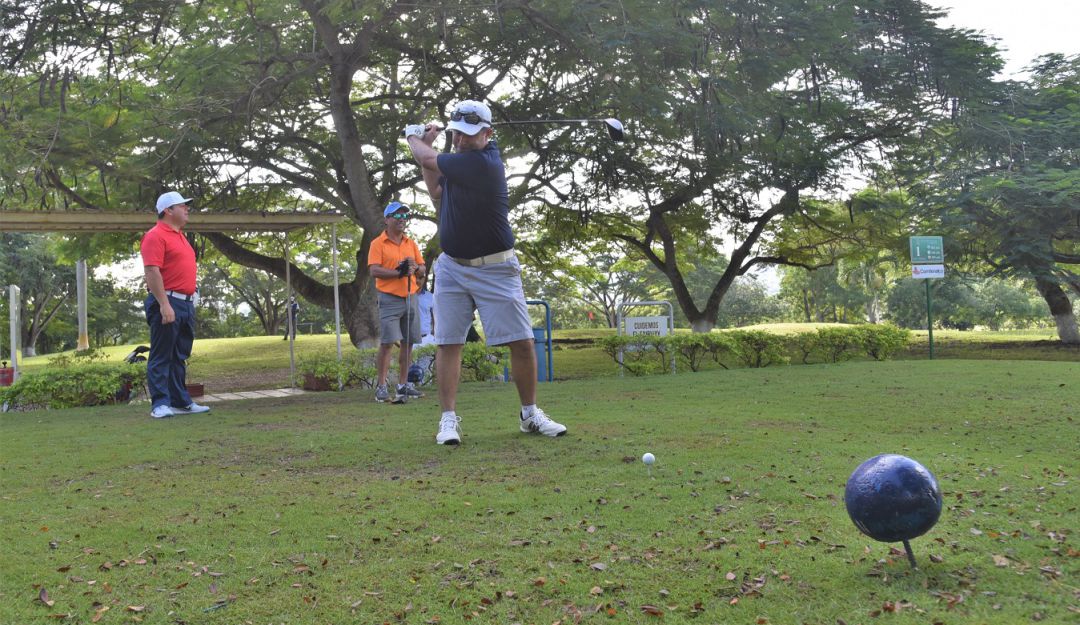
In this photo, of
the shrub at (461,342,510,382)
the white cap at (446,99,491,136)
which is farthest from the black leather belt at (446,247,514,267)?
the shrub at (461,342,510,382)

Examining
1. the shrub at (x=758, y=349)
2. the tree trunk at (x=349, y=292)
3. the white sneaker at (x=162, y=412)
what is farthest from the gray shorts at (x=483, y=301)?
the tree trunk at (x=349, y=292)

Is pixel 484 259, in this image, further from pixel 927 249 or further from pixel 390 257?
pixel 927 249

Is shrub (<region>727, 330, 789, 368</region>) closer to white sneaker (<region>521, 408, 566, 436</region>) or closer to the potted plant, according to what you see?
the potted plant

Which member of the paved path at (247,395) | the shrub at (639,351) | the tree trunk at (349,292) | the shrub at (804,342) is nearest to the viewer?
the paved path at (247,395)

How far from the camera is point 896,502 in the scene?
2.88 m

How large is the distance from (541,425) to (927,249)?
12840mm

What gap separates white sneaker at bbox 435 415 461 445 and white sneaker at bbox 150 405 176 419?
3.52 m

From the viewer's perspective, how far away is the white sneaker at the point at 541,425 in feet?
20.2

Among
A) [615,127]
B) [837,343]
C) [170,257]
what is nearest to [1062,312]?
[837,343]

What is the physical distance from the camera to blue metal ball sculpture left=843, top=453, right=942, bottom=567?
114 inches

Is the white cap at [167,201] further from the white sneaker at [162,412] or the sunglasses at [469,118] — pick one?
the sunglasses at [469,118]

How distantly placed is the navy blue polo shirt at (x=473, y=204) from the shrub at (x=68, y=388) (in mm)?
6507

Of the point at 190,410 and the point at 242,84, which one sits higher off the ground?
the point at 242,84

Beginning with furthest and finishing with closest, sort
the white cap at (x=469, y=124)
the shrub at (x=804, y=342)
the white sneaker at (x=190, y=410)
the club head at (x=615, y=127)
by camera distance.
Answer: the shrub at (x=804, y=342) < the white sneaker at (x=190, y=410) < the club head at (x=615, y=127) < the white cap at (x=469, y=124)
